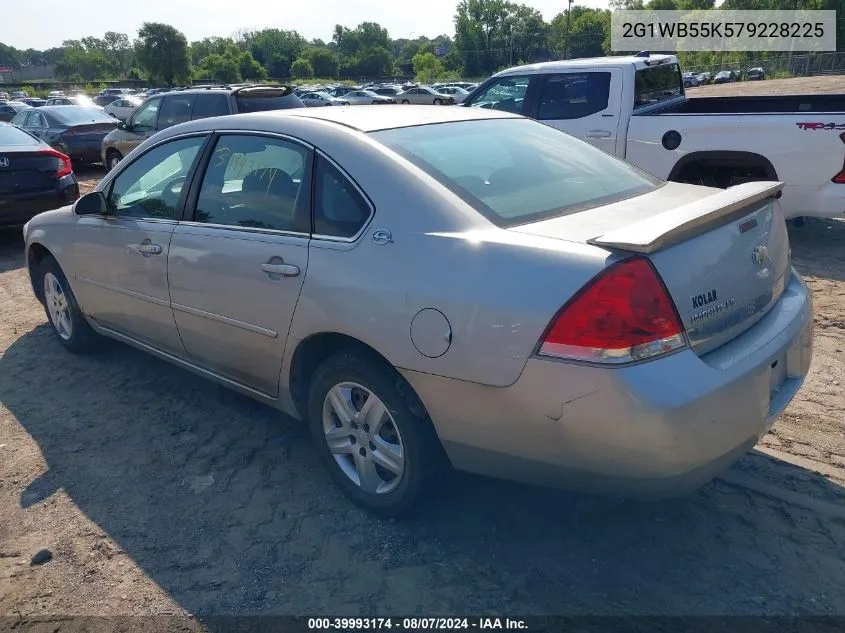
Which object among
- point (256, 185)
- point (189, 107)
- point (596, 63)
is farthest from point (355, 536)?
point (189, 107)

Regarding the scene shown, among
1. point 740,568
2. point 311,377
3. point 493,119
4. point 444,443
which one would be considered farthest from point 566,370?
point 493,119

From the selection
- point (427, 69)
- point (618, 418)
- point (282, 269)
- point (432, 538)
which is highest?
point (427, 69)

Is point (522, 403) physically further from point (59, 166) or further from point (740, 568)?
point (59, 166)

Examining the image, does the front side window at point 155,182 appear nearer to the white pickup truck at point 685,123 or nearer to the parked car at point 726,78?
the white pickup truck at point 685,123

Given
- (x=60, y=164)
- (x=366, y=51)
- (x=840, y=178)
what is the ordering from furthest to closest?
(x=366, y=51) → (x=60, y=164) → (x=840, y=178)

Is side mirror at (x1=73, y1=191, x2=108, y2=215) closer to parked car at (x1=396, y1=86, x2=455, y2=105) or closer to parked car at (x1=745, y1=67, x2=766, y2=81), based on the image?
parked car at (x1=396, y1=86, x2=455, y2=105)

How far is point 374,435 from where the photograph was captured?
118 inches

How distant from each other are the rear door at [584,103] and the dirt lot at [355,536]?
4.40 m

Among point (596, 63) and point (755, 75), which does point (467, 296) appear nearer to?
point (596, 63)

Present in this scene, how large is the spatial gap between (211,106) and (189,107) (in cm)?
62

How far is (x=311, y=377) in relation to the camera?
326cm

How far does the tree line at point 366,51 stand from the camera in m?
77.1

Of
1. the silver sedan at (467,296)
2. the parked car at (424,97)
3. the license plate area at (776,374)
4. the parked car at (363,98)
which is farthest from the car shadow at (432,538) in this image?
the parked car at (363,98)

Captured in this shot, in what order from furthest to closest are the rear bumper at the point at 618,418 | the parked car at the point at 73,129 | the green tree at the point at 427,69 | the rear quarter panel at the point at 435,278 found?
the green tree at the point at 427,69 → the parked car at the point at 73,129 → the rear quarter panel at the point at 435,278 → the rear bumper at the point at 618,418
